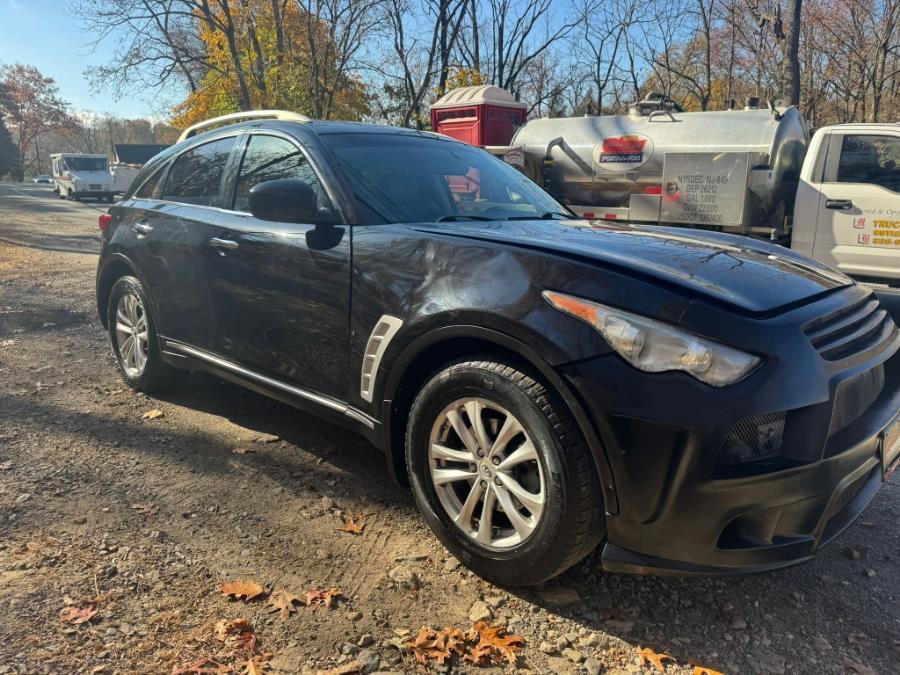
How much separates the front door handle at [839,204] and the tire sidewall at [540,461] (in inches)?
295

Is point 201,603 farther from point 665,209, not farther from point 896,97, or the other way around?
point 896,97

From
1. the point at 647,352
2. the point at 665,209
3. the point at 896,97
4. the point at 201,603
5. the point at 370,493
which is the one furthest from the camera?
the point at 896,97

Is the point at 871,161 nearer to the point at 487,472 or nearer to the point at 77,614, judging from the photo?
the point at 487,472

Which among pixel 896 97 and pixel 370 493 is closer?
pixel 370 493

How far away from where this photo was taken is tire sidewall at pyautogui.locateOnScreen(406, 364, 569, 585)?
2.13m

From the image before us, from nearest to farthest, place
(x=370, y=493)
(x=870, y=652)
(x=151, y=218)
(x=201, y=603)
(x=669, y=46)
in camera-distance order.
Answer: (x=870, y=652), (x=201, y=603), (x=370, y=493), (x=151, y=218), (x=669, y=46)

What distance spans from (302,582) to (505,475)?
87cm

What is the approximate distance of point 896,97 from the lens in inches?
772

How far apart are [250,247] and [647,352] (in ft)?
6.91

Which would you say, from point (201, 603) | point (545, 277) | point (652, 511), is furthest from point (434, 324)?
point (201, 603)

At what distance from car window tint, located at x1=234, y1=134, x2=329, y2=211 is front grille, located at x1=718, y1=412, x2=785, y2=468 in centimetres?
211

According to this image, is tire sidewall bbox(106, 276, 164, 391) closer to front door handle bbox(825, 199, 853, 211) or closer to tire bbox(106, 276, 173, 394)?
tire bbox(106, 276, 173, 394)

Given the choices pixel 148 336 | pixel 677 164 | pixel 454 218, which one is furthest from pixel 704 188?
pixel 148 336

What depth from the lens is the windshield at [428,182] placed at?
3.07 metres
